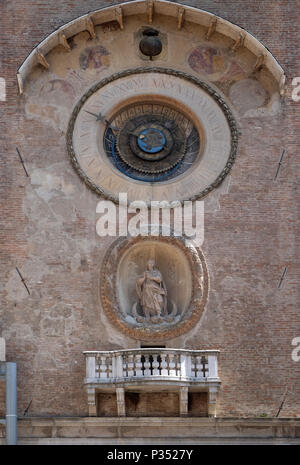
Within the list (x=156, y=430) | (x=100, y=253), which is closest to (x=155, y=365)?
(x=156, y=430)

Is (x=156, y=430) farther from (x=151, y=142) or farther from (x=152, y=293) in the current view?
(x=151, y=142)

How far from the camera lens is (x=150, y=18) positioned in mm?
28531

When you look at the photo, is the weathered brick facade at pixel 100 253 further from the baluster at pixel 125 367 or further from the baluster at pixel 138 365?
the baluster at pixel 138 365

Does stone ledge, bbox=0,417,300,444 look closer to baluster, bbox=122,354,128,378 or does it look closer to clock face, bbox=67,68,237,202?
baluster, bbox=122,354,128,378

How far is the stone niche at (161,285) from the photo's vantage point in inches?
1048

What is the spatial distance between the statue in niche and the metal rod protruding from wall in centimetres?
292

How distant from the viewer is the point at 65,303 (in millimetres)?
26750

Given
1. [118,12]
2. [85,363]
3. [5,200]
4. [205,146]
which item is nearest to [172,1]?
[118,12]

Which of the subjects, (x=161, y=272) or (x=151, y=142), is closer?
(x=161, y=272)

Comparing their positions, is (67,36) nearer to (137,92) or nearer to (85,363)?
(137,92)

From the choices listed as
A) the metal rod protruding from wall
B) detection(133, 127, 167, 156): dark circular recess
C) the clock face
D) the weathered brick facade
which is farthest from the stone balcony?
detection(133, 127, 167, 156): dark circular recess

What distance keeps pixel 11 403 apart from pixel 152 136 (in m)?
6.44

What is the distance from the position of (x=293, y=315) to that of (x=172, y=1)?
7132 millimetres

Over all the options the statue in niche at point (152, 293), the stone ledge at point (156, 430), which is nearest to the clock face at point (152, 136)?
the statue in niche at point (152, 293)
